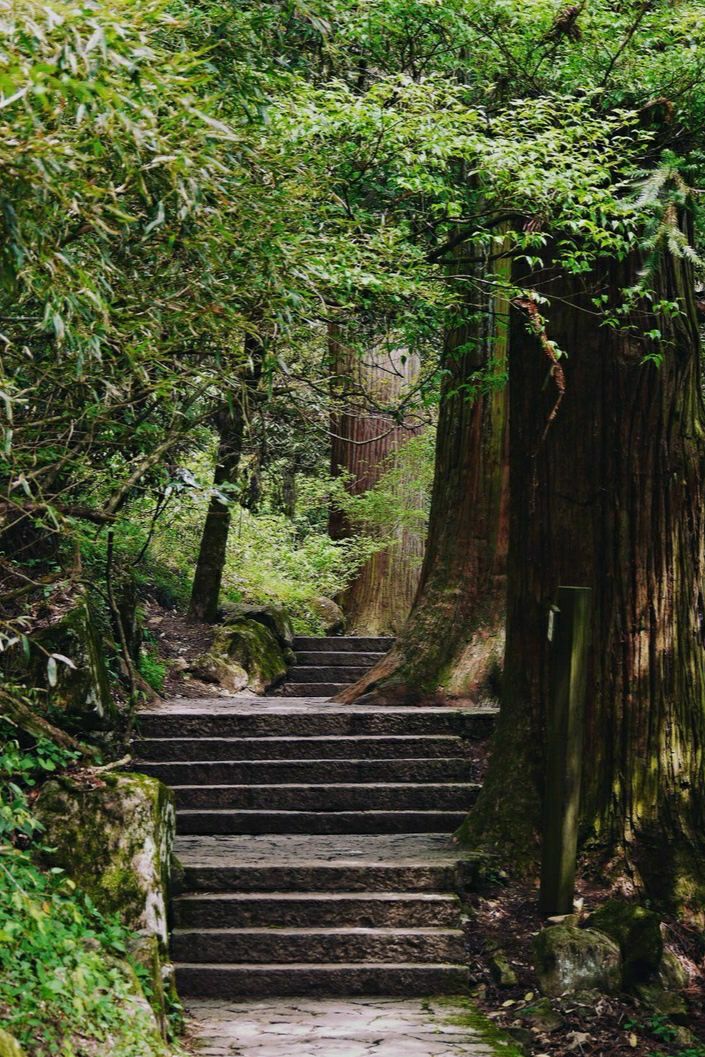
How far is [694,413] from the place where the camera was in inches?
286

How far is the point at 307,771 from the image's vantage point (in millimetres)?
8953

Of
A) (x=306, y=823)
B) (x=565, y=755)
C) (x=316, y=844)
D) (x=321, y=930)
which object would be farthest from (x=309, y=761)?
(x=565, y=755)

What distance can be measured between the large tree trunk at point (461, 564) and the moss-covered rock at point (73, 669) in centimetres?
281

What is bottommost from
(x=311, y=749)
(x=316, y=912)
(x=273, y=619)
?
(x=316, y=912)

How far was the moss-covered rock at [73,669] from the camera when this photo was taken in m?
7.95

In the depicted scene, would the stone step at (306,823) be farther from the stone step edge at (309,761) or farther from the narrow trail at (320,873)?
the stone step edge at (309,761)

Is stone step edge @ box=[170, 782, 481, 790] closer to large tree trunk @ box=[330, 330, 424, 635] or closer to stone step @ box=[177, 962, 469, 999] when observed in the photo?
stone step @ box=[177, 962, 469, 999]

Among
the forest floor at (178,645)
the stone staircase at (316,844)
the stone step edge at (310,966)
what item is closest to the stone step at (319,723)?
the stone staircase at (316,844)

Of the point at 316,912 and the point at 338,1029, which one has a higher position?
the point at 316,912

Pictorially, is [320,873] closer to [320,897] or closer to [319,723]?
[320,897]

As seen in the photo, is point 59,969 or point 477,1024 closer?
point 59,969

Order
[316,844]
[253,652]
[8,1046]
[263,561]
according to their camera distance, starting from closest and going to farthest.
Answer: [8,1046] → [316,844] → [253,652] → [263,561]

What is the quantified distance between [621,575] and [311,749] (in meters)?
3.20

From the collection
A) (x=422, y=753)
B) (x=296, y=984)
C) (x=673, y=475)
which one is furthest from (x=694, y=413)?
(x=296, y=984)
